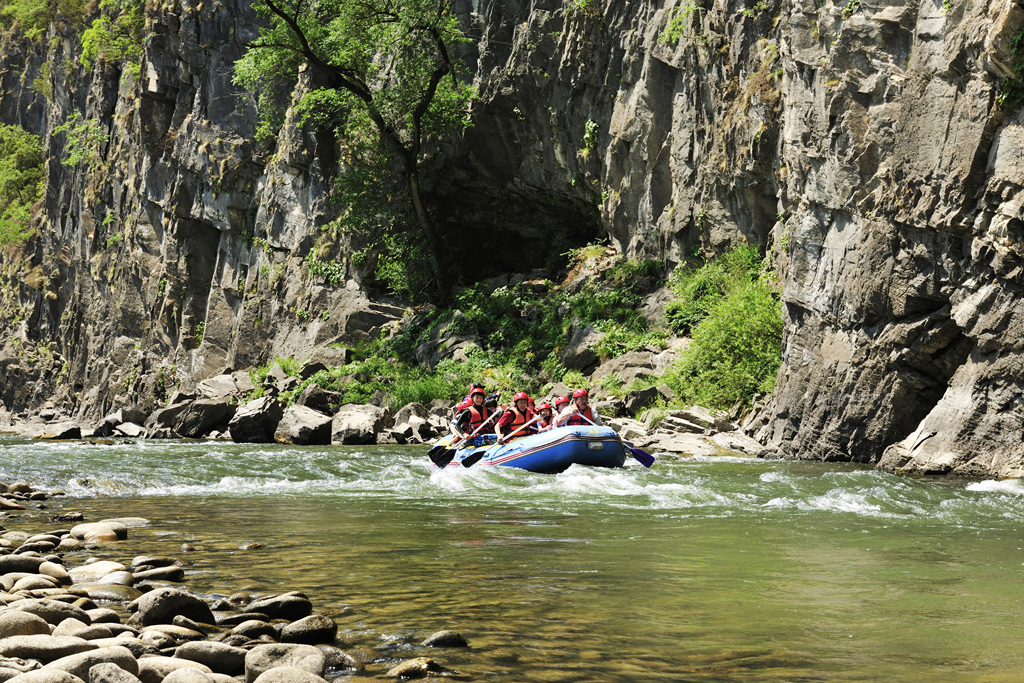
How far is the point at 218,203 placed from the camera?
119 feet

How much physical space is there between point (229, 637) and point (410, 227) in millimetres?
27566

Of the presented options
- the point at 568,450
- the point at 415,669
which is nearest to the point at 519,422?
the point at 568,450

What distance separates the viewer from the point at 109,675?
3547 millimetres

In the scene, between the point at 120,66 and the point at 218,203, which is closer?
the point at 218,203

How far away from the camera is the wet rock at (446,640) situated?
4539mm

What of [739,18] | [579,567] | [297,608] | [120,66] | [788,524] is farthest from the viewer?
[120,66]

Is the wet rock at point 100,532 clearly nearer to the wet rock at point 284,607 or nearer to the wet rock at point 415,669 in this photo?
the wet rock at point 284,607

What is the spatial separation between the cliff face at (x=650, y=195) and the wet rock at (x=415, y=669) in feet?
36.2

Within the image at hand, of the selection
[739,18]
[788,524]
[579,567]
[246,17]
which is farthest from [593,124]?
[579,567]

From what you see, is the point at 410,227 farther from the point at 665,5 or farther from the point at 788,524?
the point at 788,524

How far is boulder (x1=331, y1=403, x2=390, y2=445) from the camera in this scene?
2247 centimetres

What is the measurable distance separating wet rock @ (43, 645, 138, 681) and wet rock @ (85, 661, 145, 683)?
0.06 metres

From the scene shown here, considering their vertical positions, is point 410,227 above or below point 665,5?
below

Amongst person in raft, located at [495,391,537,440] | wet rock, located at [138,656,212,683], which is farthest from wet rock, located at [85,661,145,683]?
person in raft, located at [495,391,537,440]
